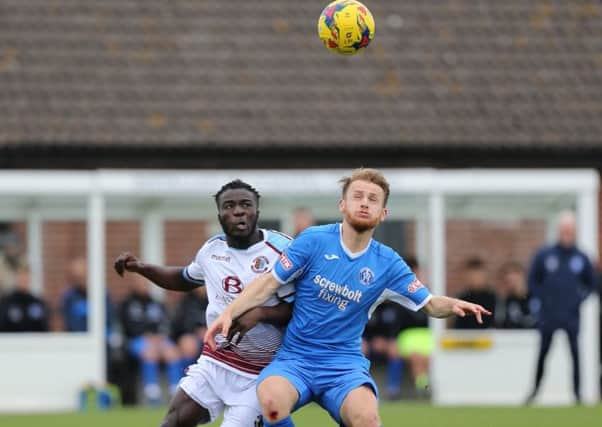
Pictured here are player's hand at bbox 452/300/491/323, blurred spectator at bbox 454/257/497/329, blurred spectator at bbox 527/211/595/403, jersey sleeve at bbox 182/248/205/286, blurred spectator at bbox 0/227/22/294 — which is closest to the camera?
player's hand at bbox 452/300/491/323

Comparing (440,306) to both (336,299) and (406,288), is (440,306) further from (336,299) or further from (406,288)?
(336,299)

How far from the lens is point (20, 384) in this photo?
16.4m

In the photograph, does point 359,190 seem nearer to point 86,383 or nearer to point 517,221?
point 86,383

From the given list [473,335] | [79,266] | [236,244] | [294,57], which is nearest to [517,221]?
[473,335]

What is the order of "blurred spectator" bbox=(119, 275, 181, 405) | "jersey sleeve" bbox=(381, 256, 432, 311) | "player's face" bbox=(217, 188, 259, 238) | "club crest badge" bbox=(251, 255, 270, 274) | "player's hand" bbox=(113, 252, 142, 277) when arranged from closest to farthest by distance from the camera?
"jersey sleeve" bbox=(381, 256, 432, 311) → "player's face" bbox=(217, 188, 259, 238) → "club crest badge" bbox=(251, 255, 270, 274) → "player's hand" bbox=(113, 252, 142, 277) → "blurred spectator" bbox=(119, 275, 181, 405)

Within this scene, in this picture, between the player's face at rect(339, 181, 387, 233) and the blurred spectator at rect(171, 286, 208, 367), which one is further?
the blurred spectator at rect(171, 286, 208, 367)

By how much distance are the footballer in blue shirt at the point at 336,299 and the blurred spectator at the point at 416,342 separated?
27.7 feet

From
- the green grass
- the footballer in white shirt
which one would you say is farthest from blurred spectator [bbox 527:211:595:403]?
the footballer in white shirt

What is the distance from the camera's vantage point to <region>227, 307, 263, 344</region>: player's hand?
25.7ft

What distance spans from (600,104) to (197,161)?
16.8 ft

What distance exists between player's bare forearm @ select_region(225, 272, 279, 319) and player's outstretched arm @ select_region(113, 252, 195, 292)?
0.85 m

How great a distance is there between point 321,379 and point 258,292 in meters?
0.56

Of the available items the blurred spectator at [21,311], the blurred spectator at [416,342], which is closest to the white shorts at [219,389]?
the blurred spectator at [416,342]

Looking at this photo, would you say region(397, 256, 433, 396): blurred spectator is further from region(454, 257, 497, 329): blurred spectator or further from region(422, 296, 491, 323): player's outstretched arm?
region(422, 296, 491, 323): player's outstretched arm
